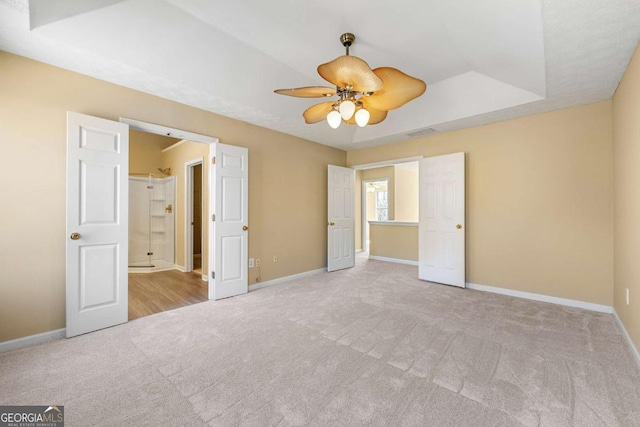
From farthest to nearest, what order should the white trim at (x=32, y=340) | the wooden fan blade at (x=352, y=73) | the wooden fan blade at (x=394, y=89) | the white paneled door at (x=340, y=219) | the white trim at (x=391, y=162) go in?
the white paneled door at (x=340, y=219)
the white trim at (x=391, y=162)
the white trim at (x=32, y=340)
the wooden fan blade at (x=394, y=89)
the wooden fan blade at (x=352, y=73)

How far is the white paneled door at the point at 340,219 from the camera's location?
16.8 ft

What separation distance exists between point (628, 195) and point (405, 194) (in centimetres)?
575

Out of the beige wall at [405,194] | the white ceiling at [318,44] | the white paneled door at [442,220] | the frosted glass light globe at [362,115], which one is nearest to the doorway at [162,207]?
the white ceiling at [318,44]

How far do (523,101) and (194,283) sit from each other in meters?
5.36

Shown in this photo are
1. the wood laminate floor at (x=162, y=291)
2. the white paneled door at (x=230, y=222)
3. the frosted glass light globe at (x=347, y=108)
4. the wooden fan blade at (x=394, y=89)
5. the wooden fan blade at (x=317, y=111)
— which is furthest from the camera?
the white paneled door at (x=230, y=222)

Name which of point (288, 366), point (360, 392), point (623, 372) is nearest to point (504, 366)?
point (623, 372)

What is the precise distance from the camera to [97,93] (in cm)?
266

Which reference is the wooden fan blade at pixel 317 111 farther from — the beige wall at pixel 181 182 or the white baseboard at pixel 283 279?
the beige wall at pixel 181 182

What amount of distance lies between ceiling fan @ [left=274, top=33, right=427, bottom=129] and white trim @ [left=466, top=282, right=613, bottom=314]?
10.1 feet

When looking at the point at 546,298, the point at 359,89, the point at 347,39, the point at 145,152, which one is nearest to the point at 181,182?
the point at 145,152

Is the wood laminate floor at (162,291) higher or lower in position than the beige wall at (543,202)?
lower

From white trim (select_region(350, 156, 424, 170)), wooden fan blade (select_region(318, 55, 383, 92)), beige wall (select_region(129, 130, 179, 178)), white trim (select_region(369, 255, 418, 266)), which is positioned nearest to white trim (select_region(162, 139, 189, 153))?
beige wall (select_region(129, 130, 179, 178))

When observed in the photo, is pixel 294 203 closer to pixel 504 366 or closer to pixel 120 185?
pixel 120 185

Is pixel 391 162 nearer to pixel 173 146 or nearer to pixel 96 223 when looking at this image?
pixel 96 223
